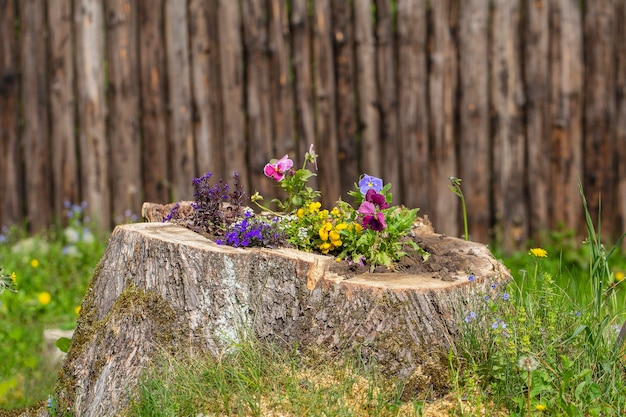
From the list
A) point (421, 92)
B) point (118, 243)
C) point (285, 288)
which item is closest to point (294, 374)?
point (285, 288)

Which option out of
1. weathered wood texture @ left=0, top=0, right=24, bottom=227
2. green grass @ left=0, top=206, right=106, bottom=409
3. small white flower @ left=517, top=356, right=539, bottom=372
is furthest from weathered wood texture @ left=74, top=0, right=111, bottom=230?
small white flower @ left=517, top=356, right=539, bottom=372

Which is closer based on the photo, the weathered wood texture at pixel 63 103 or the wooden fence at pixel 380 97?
the wooden fence at pixel 380 97

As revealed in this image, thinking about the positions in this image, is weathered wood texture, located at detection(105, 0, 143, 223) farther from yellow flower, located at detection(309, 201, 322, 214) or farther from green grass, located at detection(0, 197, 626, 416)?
green grass, located at detection(0, 197, 626, 416)

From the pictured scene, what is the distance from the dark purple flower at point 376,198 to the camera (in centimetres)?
360

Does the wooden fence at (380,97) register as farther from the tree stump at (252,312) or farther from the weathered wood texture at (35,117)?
the tree stump at (252,312)

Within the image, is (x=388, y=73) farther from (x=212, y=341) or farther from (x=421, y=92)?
Answer: (x=212, y=341)

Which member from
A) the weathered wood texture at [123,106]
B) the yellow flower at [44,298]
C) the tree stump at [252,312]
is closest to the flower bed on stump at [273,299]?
the tree stump at [252,312]

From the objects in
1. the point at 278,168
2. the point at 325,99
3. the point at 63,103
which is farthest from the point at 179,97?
the point at 278,168

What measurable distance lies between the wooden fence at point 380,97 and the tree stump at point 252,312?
2.70m

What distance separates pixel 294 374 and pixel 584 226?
142 inches

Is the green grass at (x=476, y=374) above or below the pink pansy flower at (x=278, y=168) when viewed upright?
below

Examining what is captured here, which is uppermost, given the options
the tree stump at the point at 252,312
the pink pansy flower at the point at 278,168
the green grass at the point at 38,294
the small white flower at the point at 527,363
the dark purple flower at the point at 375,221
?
the pink pansy flower at the point at 278,168

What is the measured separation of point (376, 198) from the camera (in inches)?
142

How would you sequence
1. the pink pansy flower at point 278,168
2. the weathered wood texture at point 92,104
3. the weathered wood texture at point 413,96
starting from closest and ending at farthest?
the pink pansy flower at point 278,168
the weathered wood texture at point 413,96
the weathered wood texture at point 92,104
